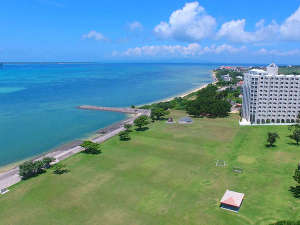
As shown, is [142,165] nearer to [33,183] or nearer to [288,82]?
[33,183]

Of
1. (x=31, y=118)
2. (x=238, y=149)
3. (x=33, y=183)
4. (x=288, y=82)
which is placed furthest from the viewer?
(x=31, y=118)

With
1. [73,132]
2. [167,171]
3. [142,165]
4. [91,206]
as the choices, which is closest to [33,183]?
[91,206]

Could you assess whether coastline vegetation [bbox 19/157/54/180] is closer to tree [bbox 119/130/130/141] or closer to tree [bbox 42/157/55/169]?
tree [bbox 42/157/55/169]

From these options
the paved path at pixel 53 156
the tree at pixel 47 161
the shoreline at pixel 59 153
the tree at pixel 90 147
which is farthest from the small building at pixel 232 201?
the shoreline at pixel 59 153

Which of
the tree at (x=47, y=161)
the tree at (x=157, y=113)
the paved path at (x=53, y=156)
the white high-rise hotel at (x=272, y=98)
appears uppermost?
the white high-rise hotel at (x=272, y=98)

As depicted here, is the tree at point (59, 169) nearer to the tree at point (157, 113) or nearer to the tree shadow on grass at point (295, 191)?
the tree shadow on grass at point (295, 191)

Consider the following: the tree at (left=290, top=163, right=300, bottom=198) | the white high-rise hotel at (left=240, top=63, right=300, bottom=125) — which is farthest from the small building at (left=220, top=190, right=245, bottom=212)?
the white high-rise hotel at (left=240, top=63, right=300, bottom=125)

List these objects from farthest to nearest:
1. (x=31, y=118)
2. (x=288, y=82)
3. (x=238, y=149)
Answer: (x=31, y=118) → (x=288, y=82) → (x=238, y=149)
